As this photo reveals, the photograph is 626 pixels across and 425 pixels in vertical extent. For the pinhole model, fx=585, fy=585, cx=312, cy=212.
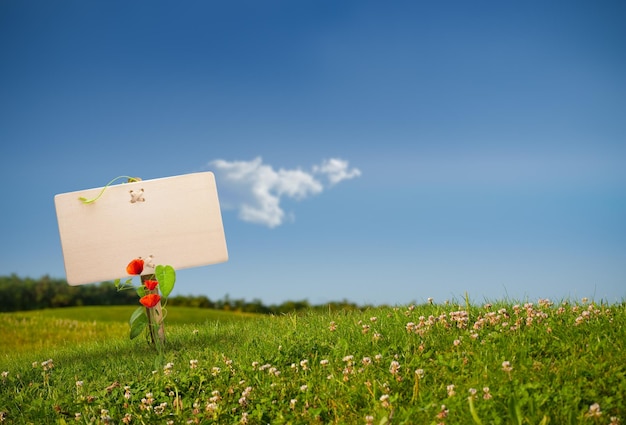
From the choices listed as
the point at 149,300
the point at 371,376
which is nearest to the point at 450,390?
the point at 371,376

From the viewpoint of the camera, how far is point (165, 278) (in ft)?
23.3

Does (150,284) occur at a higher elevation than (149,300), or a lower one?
higher

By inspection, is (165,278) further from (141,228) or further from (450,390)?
(450,390)

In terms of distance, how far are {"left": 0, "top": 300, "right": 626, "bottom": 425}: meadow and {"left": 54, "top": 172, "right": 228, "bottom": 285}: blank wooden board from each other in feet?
3.74

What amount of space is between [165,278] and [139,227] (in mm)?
759

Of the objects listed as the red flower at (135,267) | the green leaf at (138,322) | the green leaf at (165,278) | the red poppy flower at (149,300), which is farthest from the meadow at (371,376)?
the red flower at (135,267)

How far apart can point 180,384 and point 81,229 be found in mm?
2768

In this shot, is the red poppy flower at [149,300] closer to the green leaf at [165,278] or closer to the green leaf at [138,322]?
the green leaf at [165,278]

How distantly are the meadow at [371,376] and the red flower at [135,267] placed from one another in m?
1.04

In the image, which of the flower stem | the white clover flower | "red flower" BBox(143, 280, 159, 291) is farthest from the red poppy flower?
the white clover flower

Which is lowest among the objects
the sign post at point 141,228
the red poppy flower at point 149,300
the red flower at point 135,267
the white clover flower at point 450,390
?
the white clover flower at point 450,390

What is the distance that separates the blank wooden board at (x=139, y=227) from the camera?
7.27m

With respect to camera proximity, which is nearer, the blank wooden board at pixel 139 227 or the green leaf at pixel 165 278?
the green leaf at pixel 165 278

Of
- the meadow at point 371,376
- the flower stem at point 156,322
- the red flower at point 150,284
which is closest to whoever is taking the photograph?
the meadow at point 371,376
